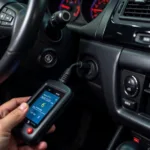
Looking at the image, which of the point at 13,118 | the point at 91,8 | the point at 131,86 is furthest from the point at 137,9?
the point at 13,118

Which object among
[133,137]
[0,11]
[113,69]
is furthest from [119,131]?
[0,11]

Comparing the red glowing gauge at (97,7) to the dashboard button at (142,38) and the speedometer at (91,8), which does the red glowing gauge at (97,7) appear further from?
the dashboard button at (142,38)

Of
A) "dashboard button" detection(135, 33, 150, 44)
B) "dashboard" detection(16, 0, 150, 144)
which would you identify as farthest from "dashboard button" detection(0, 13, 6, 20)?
"dashboard button" detection(135, 33, 150, 44)

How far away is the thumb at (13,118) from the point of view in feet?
2.70

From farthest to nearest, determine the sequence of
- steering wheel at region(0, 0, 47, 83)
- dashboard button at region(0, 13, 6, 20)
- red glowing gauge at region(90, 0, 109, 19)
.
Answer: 1. red glowing gauge at region(90, 0, 109, 19)
2. dashboard button at region(0, 13, 6, 20)
3. steering wheel at region(0, 0, 47, 83)

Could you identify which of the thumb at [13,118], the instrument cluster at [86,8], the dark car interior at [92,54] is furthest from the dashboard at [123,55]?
the thumb at [13,118]

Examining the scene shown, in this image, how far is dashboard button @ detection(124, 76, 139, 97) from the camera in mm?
858

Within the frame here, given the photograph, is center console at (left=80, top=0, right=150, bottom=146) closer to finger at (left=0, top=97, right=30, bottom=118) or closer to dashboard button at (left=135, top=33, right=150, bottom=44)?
dashboard button at (left=135, top=33, right=150, bottom=44)

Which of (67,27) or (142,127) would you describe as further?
(67,27)

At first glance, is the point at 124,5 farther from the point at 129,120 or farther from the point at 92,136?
the point at 92,136

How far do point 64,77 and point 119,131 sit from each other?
8.7 inches

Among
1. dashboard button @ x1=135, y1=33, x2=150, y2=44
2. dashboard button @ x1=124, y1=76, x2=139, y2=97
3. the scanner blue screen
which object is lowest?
the scanner blue screen

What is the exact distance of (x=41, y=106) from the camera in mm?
917

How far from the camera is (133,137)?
0.94m
